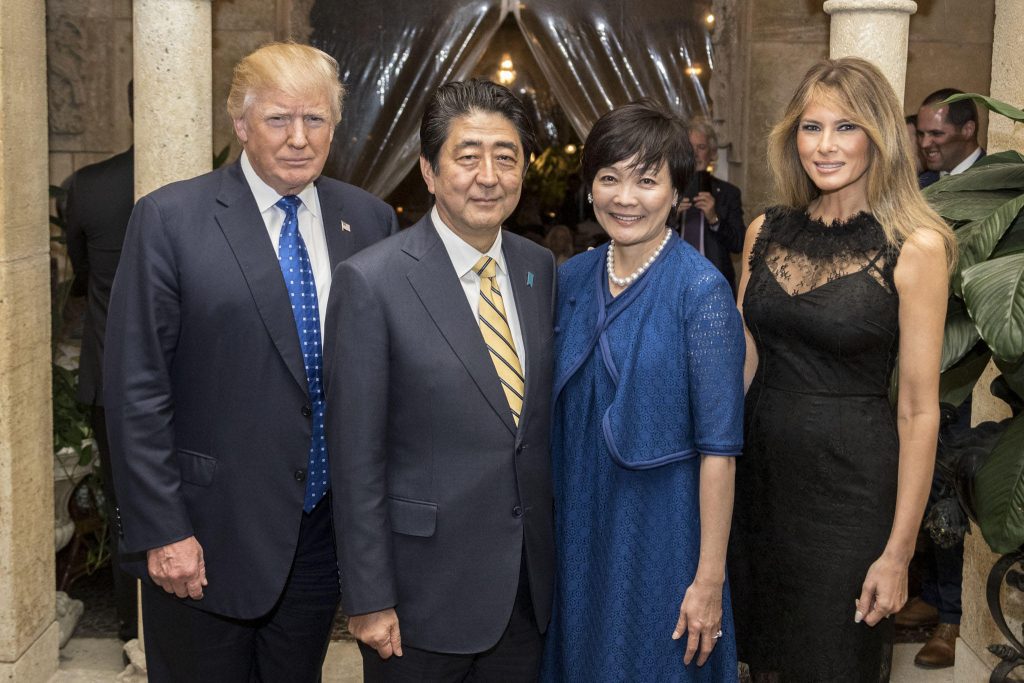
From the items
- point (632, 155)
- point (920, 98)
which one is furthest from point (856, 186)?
point (920, 98)

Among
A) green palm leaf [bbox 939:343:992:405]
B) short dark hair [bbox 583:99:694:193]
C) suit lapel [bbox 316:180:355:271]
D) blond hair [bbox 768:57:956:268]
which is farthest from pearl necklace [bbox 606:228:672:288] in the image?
green palm leaf [bbox 939:343:992:405]

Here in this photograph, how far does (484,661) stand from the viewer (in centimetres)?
241

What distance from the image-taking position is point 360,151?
6418mm

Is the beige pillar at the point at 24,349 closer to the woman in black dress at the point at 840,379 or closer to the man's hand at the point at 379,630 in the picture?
the man's hand at the point at 379,630

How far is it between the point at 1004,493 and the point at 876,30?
1763mm

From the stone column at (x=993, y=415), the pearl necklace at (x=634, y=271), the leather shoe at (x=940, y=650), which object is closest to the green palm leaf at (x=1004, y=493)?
the pearl necklace at (x=634, y=271)

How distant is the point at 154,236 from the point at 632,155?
0.98m

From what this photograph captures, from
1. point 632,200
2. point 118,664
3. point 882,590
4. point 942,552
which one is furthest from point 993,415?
point 118,664

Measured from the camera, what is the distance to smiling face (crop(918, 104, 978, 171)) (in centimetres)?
495

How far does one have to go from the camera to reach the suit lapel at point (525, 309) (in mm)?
2307

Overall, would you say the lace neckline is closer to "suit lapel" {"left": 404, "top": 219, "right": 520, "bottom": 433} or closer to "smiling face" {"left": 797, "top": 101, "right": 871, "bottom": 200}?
"smiling face" {"left": 797, "top": 101, "right": 871, "bottom": 200}

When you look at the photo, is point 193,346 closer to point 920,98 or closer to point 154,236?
point 154,236

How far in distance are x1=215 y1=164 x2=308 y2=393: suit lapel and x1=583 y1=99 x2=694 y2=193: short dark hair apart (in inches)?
27.5

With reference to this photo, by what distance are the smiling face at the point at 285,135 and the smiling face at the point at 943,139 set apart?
3278 mm
